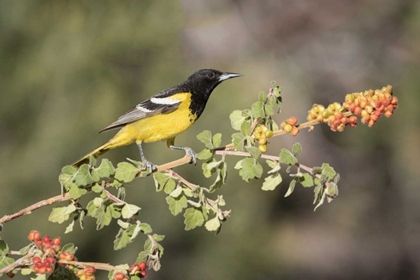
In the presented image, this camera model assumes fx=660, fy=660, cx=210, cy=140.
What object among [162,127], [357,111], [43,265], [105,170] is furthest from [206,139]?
[162,127]

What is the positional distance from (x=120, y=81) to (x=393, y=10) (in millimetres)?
3023

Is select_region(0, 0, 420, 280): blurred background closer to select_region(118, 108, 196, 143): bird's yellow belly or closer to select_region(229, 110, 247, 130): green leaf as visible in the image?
select_region(118, 108, 196, 143): bird's yellow belly

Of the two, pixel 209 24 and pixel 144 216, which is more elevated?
pixel 209 24

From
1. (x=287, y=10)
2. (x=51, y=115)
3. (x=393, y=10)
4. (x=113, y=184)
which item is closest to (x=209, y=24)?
(x=287, y=10)

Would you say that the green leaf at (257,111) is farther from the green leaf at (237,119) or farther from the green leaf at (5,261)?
the green leaf at (5,261)

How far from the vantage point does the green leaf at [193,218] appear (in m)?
1.40

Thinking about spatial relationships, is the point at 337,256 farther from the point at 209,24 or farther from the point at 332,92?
the point at 209,24

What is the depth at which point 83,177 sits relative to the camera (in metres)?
1.38

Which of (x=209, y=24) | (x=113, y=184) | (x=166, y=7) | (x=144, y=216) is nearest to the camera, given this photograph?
(x=113, y=184)

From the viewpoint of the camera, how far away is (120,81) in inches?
237

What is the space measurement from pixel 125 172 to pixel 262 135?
303 mm

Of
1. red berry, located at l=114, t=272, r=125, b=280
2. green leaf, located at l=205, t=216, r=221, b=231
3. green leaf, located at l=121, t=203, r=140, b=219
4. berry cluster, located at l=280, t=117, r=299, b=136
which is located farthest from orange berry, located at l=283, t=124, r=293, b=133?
red berry, located at l=114, t=272, r=125, b=280

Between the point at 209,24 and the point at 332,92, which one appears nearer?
the point at 332,92

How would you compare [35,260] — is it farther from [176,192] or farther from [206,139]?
[206,139]
